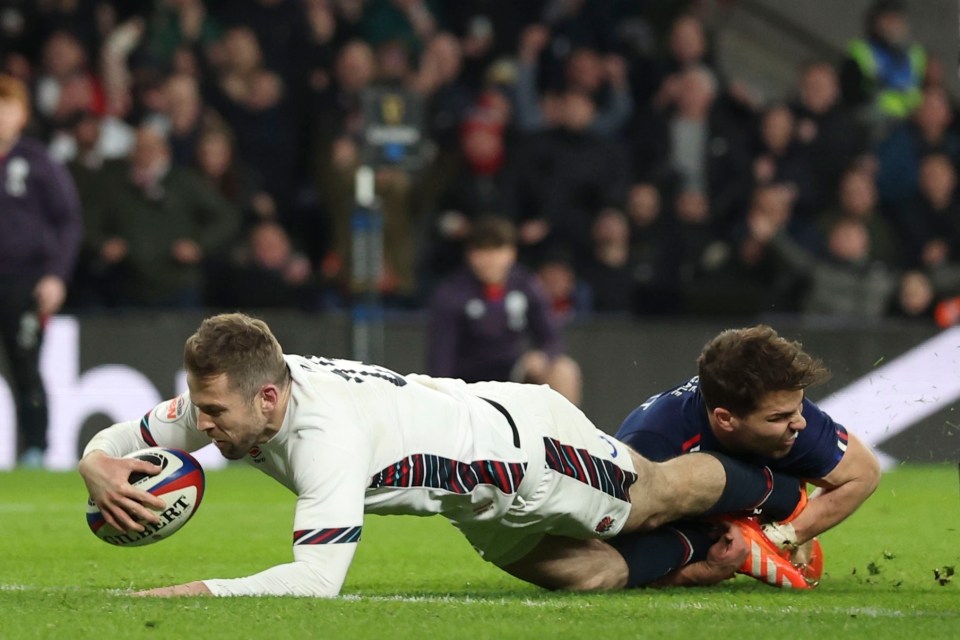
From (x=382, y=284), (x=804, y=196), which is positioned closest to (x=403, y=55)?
(x=382, y=284)

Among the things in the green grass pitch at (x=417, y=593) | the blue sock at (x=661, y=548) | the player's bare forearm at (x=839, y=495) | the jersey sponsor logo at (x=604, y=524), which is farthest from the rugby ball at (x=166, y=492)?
the player's bare forearm at (x=839, y=495)

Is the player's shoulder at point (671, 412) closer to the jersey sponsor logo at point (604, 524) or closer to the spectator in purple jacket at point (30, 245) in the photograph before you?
the jersey sponsor logo at point (604, 524)

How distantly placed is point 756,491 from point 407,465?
1404 mm

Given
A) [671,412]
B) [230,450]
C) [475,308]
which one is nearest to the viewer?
[230,450]

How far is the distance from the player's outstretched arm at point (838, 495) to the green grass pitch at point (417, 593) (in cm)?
22

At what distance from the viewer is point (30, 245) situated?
11.9 meters

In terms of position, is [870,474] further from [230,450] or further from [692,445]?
[230,450]

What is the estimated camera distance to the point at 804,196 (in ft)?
47.8

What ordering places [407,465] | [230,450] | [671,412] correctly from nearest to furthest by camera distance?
1. [230,450]
2. [407,465]
3. [671,412]

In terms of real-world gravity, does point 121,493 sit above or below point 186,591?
above

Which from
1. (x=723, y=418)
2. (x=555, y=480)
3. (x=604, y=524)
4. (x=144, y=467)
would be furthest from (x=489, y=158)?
(x=144, y=467)

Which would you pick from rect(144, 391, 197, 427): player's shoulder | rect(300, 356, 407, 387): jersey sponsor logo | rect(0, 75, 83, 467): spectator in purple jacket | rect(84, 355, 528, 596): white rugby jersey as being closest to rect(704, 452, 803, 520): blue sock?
rect(84, 355, 528, 596): white rugby jersey

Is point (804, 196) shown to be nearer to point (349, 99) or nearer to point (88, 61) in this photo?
point (349, 99)

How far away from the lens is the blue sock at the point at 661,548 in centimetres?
622
